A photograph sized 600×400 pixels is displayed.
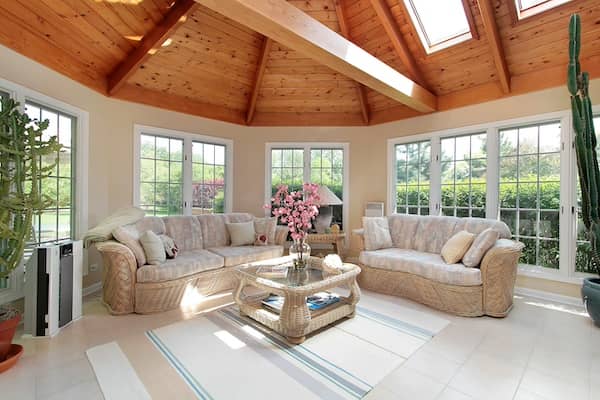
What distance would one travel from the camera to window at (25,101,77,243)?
9.83 feet

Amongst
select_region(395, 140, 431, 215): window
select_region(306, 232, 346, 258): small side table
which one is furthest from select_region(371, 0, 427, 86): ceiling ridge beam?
select_region(306, 232, 346, 258): small side table

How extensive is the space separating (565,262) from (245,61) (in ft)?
16.5

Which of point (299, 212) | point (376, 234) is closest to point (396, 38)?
point (376, 234)

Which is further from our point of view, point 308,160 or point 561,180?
point 308,160

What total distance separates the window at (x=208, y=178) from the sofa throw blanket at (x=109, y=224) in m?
1.24

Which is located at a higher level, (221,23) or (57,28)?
(221,23)

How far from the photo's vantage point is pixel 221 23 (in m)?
3.73

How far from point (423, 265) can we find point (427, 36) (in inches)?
116

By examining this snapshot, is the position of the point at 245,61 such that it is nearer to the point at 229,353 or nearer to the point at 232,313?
the point at 232,313

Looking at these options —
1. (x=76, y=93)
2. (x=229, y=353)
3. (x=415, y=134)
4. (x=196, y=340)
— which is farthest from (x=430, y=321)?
(x=76, y=93)

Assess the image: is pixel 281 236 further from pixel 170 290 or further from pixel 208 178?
pixel 170 290

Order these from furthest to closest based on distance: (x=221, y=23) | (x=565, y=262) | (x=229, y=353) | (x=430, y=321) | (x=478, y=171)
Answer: (x=478, y=171) < (x=221, y=23) < (x=565, y=262) < (x=430, y=321) < (x=229, y=353)

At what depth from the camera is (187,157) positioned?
4641 millimetres

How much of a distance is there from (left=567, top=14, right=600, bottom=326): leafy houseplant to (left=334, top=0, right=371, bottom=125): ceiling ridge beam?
2.42 metres
